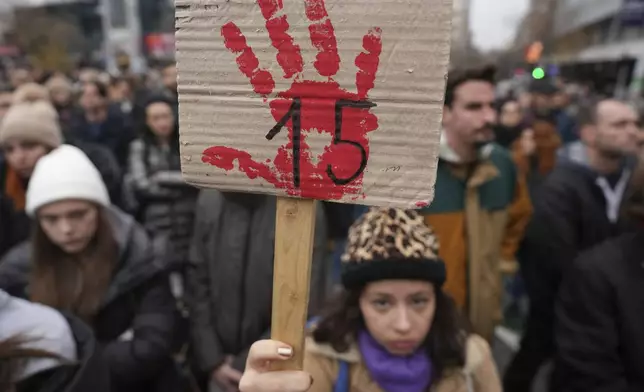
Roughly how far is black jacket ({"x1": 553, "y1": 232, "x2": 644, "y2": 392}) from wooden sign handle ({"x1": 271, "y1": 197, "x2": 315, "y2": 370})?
118 cm

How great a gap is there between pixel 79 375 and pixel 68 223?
2.66 feet

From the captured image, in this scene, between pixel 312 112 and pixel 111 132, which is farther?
pixel 111 132

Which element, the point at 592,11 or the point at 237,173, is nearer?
the point at 237,173

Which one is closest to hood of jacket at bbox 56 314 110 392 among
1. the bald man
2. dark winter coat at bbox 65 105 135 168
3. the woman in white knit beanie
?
the woman in white knit beanie

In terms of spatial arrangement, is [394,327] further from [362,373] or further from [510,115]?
[510,115]

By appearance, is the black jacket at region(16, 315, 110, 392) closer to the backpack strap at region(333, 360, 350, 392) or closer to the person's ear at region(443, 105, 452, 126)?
the backpack strap at region(333, 360, 350, 392)

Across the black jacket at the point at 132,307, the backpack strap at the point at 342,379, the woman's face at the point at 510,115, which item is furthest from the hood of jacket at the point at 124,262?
the woman's face at the point at 510,115

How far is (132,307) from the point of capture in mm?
2242

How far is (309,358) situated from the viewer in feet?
6.16

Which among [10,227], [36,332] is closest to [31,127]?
[10,227]

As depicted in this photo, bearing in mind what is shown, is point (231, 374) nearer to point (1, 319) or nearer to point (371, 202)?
point (1, 319)

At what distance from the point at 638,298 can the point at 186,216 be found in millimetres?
2783

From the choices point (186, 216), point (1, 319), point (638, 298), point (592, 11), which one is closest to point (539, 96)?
point (186, 216)

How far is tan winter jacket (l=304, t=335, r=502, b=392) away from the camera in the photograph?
1.85m
